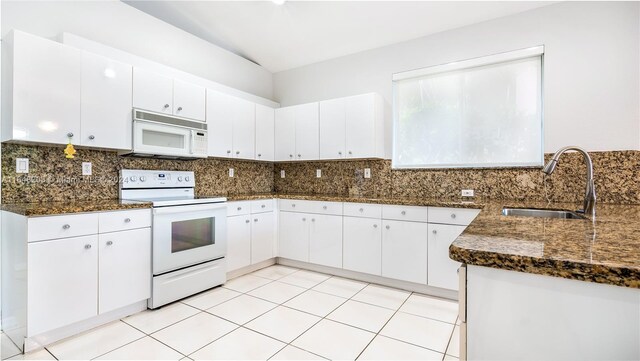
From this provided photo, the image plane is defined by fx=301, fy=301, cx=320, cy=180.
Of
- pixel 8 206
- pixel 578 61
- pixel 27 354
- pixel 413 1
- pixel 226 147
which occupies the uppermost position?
pixel 413 1

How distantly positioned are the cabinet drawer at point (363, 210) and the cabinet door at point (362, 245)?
0.14 feet

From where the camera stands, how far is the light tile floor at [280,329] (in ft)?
6.18

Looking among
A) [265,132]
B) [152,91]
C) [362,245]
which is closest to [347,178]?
[362,245]

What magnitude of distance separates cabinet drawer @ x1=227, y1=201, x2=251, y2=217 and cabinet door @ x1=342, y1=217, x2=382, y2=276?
3.58 feet

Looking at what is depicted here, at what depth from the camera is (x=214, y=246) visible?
9.63 feet

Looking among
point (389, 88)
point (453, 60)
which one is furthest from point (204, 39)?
point (453, 60)

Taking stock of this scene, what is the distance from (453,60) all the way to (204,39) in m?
2.88

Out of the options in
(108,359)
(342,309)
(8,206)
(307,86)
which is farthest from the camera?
(307,86)

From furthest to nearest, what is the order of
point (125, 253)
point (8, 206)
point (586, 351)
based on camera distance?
point (125, 253) < point (8, 206) < point (586, 351)

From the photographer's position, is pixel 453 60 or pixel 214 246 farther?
pixel 453 60

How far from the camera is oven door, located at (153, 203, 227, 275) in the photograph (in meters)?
2.49

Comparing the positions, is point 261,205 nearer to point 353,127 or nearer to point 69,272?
point 353,127

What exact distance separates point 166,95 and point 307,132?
1.63 m

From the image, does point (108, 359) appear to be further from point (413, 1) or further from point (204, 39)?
point (413, 1)
